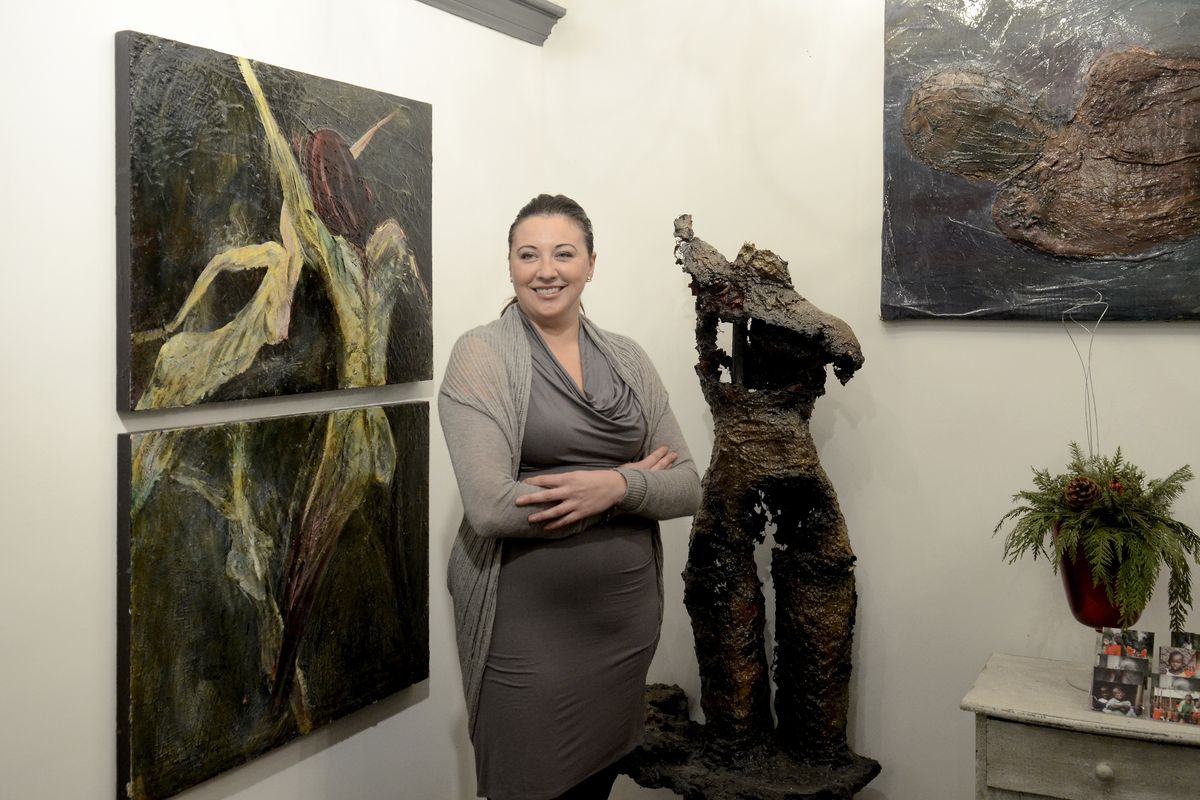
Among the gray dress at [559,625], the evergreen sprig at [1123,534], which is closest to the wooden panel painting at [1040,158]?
the evergreen sprig at [1123,534]

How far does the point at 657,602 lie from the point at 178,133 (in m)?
1.22

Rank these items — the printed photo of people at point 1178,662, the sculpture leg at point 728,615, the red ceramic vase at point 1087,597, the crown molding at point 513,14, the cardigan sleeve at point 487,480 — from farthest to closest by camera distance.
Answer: the crown molding at point 513,14, the sculpture leg at point 728,615, the red ceramic vase at point 1087,597, the printed photo of people at point 1178,662, the cardigan sleeve at point 487,480

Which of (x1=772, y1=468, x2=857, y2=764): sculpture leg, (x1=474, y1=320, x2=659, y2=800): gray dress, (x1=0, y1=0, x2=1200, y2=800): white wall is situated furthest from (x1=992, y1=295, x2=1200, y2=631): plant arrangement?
(x1=474, y1=320, x2=659, y2=800): gray dress

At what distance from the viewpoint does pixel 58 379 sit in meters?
1.71

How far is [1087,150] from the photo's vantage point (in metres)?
2.35

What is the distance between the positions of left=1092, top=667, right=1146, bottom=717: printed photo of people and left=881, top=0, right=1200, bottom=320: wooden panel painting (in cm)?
79

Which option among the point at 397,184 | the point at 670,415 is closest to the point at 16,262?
the point at 397,184

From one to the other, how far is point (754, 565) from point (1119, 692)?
0.77m

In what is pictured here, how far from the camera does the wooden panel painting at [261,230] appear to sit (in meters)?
1.78

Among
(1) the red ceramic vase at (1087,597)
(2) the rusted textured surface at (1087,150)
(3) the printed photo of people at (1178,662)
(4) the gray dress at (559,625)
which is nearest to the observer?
(4) the gray dress at (559,625)

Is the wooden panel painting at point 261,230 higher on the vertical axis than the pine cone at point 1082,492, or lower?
higher

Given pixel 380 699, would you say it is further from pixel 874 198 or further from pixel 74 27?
pixel 874 198

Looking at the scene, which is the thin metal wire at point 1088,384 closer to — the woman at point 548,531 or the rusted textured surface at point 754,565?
the rusted textured surface at point 754,565

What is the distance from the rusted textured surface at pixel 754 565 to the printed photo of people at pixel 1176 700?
631 millimetres
